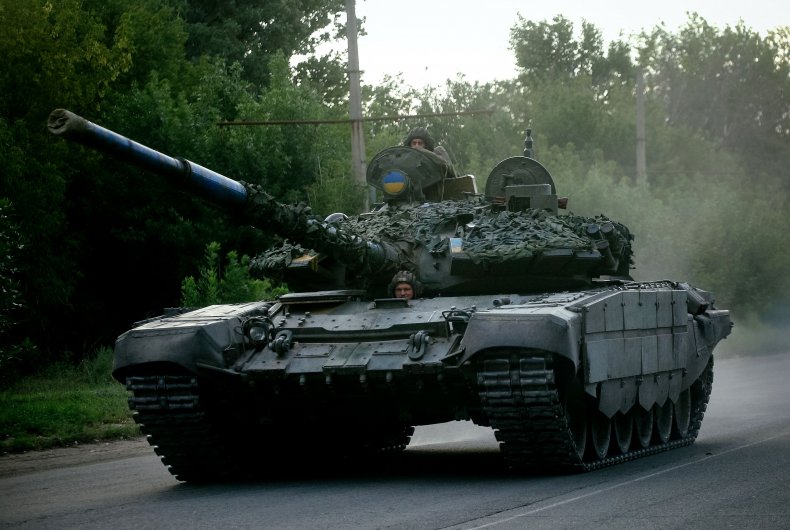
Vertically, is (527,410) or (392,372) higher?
(392,372)

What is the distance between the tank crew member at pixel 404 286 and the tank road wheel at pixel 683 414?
13.0 ft

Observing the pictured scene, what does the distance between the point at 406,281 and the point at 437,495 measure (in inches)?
114

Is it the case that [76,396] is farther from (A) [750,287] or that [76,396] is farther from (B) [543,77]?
(B) [543,77]

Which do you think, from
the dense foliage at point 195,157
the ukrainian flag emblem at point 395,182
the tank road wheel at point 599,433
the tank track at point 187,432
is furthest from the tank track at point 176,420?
the dense foliage at point 195,157

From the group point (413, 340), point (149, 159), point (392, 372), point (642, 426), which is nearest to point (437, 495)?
point (392, 372)

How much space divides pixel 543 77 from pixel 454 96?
40.9 feet

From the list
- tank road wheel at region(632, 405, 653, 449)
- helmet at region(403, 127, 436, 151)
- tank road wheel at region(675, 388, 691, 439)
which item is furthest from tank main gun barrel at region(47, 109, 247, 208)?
tank road wheel at region(675, 388, 691, 439)

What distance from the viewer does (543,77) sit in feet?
227

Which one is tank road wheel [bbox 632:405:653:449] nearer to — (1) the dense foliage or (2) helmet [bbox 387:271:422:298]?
(2) helmet [bbox 387:271:422:298]

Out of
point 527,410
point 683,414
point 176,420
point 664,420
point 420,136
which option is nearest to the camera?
point 527,410

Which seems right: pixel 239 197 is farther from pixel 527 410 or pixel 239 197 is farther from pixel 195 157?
pixel 195 157

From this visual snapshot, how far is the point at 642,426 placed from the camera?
14859mm

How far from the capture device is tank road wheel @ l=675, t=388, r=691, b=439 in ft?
52.6

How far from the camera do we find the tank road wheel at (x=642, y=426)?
1462 cm
